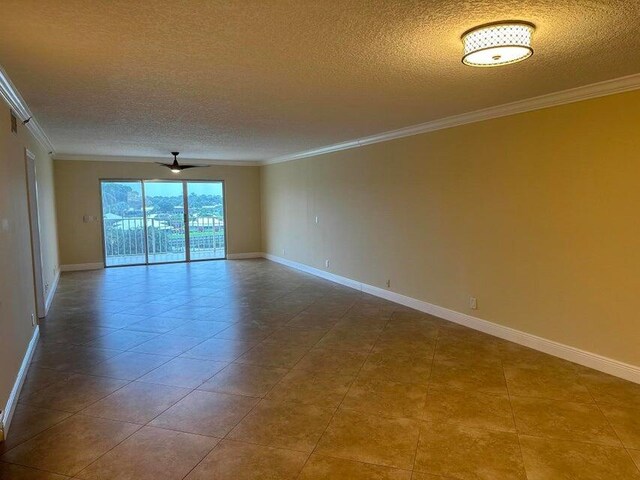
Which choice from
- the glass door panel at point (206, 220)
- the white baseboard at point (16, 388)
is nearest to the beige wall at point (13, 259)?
the white baseboard at point (16, 388)

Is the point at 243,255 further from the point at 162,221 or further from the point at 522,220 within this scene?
the point at 522,220

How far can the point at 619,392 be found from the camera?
10.0 feet

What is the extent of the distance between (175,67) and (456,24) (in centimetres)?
180

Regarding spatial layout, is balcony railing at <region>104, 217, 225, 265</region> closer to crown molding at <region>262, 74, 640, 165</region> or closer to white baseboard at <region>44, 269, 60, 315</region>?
white baseboard at <region>44, 269, 60, 315</region>

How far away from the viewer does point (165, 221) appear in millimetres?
9586

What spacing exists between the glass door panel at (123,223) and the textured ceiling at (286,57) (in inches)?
182

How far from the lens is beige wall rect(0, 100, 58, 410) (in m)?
2.84

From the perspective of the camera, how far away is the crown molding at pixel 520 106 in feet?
10.4

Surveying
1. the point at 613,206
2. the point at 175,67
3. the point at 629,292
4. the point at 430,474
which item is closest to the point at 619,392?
the point at 629,292

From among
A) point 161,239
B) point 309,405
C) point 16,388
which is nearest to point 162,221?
point 161,239

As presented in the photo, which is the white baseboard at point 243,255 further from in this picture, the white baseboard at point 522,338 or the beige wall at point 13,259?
the beige wall at point 13,259

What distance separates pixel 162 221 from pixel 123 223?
828mm

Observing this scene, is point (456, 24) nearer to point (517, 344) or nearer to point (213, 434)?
point (213, 434)

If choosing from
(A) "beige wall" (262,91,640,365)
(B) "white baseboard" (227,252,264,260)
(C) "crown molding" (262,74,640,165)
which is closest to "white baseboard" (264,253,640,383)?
(A) "beige wall" (262,91,640,365)
